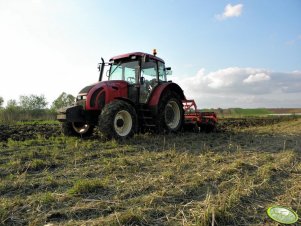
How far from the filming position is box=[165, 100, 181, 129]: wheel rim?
1003 centimetres

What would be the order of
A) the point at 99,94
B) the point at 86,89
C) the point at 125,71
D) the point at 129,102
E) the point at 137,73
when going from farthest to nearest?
the point at 125,71 → the point at 137,73 → the point at 129,102 → the point at 86,89 → the point at 99,94

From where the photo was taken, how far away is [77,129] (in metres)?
9.16

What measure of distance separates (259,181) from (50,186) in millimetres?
2636

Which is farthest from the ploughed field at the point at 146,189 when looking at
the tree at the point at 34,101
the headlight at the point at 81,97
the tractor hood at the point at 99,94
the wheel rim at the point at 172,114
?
the tree at the point at 34,101

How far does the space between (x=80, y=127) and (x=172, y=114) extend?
3075 mm

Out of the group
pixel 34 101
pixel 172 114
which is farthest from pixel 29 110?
pixel 172 114

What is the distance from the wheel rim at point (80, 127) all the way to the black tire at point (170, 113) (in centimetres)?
216

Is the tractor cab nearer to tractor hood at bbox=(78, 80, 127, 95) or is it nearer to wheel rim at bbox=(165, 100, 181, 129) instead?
tractor hood at bbox=(78, 80, 127, 95)

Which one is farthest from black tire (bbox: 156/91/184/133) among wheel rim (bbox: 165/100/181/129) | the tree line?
the tree line

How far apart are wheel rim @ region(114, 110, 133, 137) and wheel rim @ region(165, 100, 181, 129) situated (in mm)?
2140

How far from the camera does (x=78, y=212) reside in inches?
113

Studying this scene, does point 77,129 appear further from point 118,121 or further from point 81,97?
point 118,121

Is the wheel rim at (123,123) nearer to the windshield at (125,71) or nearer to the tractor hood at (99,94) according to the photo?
the tractor hood at (99,94)

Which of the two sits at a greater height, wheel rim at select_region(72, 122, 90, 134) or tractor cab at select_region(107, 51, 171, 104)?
tractor cab at select_region(107, 51, 171, 104)
